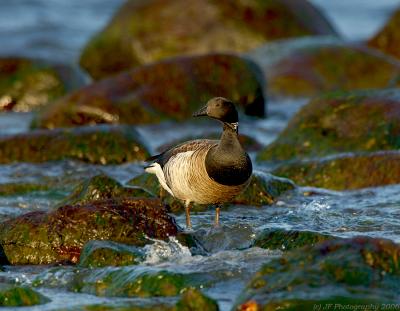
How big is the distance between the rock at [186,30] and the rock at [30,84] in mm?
2012

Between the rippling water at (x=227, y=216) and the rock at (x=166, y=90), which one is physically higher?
the rock at (x=166, y=90)

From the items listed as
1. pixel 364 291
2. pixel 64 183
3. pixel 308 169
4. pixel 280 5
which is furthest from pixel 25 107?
pixel 364 291

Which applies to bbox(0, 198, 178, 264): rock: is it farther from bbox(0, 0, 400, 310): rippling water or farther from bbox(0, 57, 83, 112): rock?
bbox(0, 57, 83, 112): rock

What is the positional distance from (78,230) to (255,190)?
297 cm

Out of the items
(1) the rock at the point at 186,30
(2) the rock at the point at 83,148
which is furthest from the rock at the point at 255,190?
(1) the rock at the point at 186,30

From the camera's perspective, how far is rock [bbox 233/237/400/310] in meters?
6.72

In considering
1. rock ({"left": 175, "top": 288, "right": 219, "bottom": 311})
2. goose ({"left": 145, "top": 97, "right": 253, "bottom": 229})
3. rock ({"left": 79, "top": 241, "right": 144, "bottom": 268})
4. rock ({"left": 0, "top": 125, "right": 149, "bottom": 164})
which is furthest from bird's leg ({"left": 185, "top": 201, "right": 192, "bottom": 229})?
rock ({"left": 0, "top": 125, "right": 149, "bottom": 164})

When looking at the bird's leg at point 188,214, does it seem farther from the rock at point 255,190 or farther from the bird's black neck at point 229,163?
the rock at point 255,190

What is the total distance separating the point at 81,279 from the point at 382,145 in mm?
5999

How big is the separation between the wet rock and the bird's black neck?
195 centimetres

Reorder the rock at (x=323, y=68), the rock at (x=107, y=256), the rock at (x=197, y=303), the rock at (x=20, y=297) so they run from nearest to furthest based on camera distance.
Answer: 1. the rock at (x=197, y=303)
2. the rock at (x=20, y=297)
3. the rock at (x=107, y=256)
4. the rock at (x=323, y=68)

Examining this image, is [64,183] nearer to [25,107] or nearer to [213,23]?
[25,107]

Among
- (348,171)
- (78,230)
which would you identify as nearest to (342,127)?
(348,171)

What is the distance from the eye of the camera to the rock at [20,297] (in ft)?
24.8
